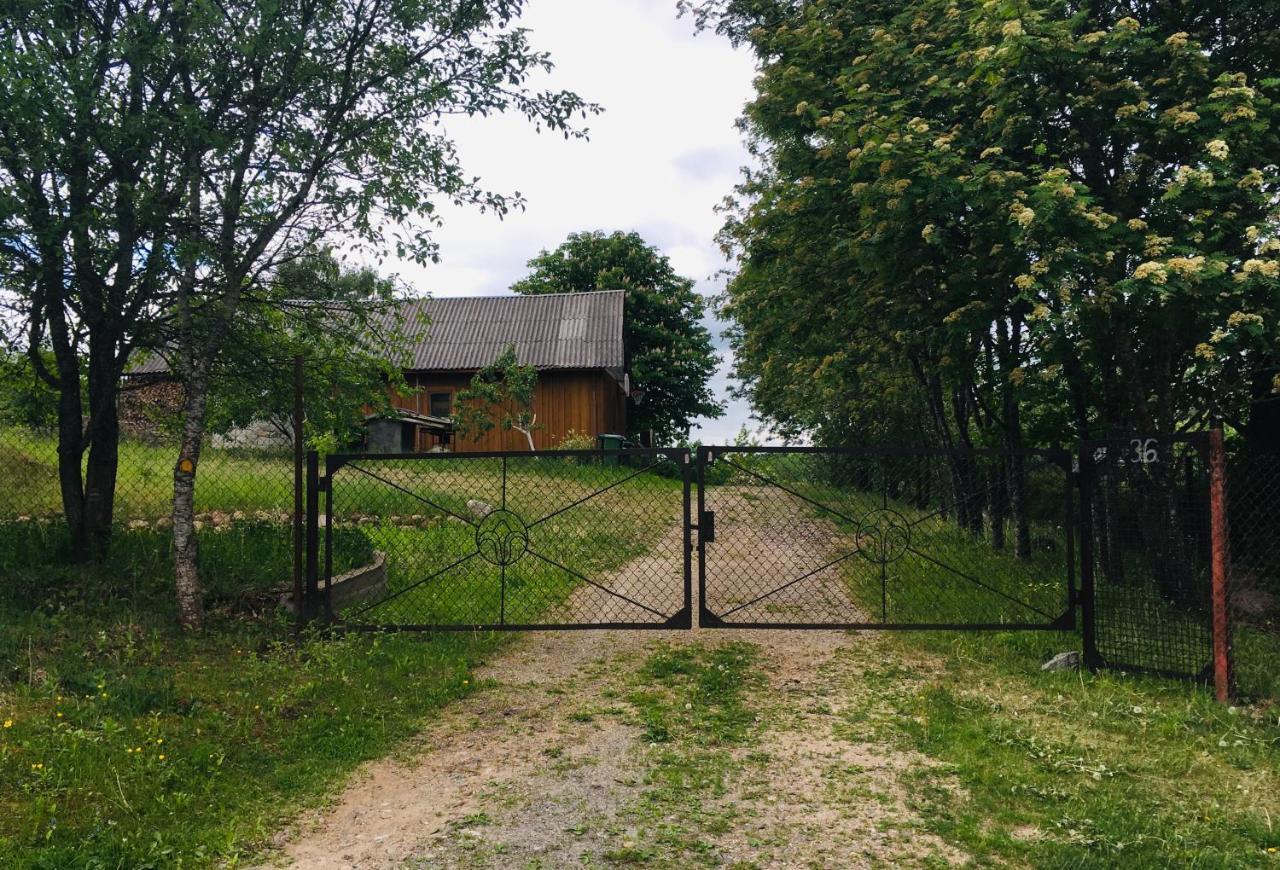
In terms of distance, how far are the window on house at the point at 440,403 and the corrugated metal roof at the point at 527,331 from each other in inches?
33.8

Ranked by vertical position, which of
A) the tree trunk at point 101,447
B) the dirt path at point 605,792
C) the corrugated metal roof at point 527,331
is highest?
the corrugated metal roof at point 527,331

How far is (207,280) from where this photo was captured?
712cm

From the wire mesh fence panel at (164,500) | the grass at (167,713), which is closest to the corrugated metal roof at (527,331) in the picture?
the wire mesh fence panel at (164,500)

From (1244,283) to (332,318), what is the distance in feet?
24.7

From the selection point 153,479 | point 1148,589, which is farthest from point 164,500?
A: point 1148,589

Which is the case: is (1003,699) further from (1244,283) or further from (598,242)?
(598,242)

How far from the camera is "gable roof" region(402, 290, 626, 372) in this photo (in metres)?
25.4

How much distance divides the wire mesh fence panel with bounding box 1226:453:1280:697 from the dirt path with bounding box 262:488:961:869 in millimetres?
3734

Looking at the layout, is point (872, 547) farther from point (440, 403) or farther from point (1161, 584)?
point (440, 403)

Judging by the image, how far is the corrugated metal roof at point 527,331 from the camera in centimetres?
2536

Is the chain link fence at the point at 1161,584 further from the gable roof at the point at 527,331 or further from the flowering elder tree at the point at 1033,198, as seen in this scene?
the gable roof at the point at 527,331

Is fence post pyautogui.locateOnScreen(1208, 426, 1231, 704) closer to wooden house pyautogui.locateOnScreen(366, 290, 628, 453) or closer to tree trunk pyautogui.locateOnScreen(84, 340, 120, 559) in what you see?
tree trunk pyautogui.locateOnScreen(84, 340, 120, 559)

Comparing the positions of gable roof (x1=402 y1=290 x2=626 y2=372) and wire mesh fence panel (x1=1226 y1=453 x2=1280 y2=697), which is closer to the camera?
wire mesh fence panel (x1=1226 y1=453 x2=1280 y2=697)

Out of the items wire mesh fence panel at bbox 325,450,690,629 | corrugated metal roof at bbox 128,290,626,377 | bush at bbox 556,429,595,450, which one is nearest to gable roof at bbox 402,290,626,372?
corrugated metal roof at bbox 128,290,626,377
